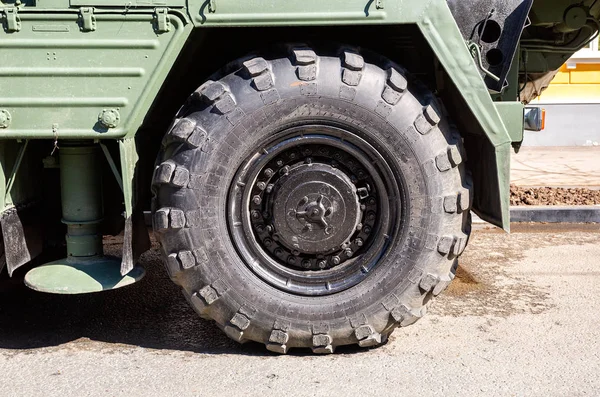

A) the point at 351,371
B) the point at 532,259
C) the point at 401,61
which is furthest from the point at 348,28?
the point at 532,259

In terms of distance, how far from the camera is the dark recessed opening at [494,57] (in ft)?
11.8

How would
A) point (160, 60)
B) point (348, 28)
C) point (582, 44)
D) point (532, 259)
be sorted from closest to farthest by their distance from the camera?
point (160, 60) → point (348, 28) → point (582, 44) → point (532, 259)

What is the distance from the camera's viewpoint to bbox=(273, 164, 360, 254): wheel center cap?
11.1 feet

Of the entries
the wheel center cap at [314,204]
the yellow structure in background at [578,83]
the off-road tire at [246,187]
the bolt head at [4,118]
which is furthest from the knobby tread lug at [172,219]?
the yellow structure in background at [578,83]

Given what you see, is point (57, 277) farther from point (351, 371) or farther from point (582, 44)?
point (582, 44)

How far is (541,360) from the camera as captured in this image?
3461 mm

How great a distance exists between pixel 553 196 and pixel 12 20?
5560 millimetres

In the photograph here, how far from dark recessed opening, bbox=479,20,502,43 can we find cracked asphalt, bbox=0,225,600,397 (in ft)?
4.89

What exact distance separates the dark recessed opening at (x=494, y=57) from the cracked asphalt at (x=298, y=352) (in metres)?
1.38

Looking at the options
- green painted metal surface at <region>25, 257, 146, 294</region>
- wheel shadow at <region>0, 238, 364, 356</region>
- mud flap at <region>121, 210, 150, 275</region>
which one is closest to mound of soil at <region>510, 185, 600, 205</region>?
wheel shadow at <region>0, 238, 364, 356</region>

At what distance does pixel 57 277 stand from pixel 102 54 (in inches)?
42.1

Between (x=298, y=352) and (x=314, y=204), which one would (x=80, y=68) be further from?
(x=298, y=352)

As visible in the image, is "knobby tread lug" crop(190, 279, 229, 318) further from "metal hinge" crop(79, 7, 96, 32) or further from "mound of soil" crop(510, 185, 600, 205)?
"mound of soil" crop(510, 185, 600, 205)

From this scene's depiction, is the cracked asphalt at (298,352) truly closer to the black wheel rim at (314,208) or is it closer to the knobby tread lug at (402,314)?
the knobby tread lug at (402,314)
